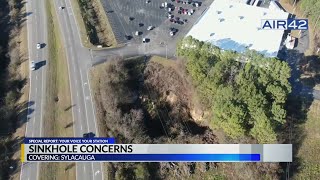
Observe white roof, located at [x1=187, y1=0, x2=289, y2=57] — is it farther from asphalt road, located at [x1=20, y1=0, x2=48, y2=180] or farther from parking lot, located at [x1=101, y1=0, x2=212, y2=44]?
asphalt road, located at [x1=20, y1=0, x2=48, y2=180]

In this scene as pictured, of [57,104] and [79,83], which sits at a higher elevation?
[79,83]

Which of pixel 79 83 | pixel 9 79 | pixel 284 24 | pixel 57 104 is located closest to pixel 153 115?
pixel 79 83

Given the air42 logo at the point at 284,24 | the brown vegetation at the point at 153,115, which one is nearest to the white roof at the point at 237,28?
the air42 logo at the point at 284,24

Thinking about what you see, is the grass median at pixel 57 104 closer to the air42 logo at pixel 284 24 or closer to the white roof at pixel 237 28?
the white roof at pixel 237 28

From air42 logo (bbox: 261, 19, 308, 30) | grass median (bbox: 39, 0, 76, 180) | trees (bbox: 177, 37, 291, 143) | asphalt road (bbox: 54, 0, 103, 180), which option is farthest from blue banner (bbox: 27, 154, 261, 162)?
air42 logo (bbox: 261, 19, 308, 30)

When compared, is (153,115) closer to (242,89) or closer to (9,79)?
(242,89)

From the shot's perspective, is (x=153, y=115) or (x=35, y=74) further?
(x=35, y=74)
